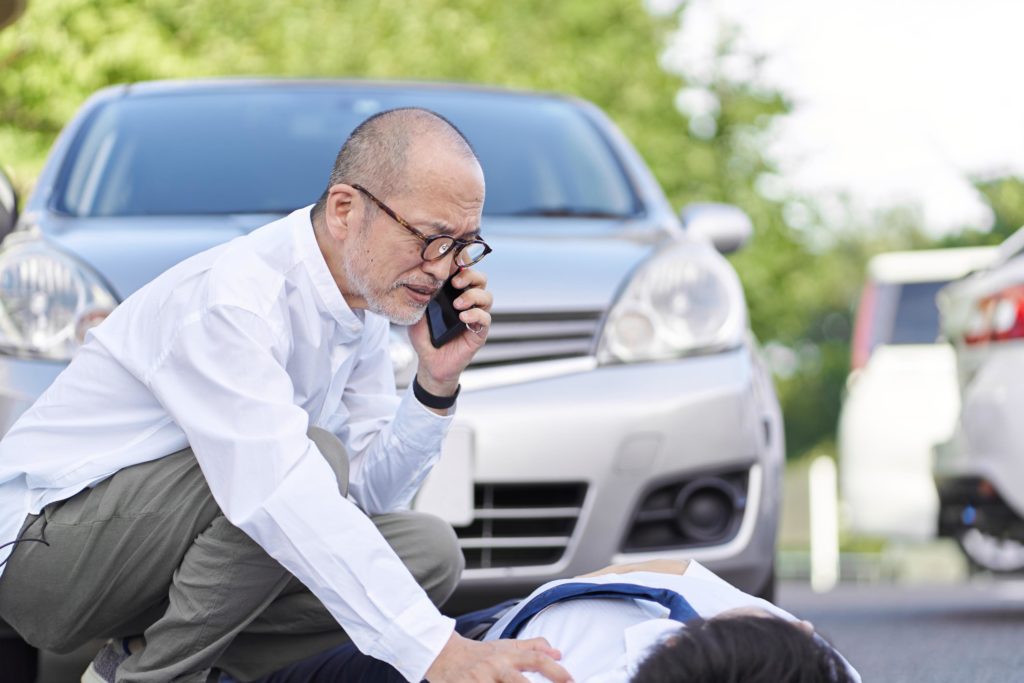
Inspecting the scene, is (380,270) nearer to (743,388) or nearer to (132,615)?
(132,615)

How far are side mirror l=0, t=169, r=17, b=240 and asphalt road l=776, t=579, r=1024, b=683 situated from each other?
2.34m

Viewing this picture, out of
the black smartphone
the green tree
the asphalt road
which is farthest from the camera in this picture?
the green tree

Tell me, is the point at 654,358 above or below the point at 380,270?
below

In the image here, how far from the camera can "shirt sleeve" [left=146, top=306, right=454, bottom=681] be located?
254 centimetres

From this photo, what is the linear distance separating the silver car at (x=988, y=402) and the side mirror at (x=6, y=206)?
331 cm

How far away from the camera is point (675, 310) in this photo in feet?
14.3

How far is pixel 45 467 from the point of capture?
2.92m

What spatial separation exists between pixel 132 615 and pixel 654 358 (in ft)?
5.66

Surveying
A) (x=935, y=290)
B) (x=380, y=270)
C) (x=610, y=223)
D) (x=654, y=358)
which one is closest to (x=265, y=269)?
(x=380, y=270)

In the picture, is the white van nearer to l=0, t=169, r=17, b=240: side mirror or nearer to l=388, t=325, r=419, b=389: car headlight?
l=388, t=325, r=419, b=389: car headlight

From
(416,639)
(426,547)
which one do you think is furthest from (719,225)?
(416,639)

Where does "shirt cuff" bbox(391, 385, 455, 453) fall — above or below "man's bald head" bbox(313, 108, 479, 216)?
below

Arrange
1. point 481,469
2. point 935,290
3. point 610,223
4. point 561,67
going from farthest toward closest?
1. point 561,67
2. point 935,290
3. point 610,223
4. point 481,469

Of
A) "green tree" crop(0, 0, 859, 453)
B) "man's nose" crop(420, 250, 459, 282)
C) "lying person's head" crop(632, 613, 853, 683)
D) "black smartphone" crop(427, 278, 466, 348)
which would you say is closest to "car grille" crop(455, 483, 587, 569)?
"black smartphone" crop(427, 278, 466, 348)
